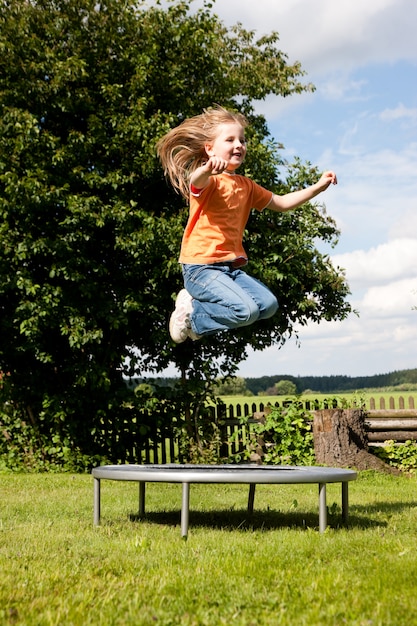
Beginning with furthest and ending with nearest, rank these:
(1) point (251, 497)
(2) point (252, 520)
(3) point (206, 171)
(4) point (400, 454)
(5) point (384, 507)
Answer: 1. (4) point (400, 454)
2. (5) point (384, 507)
3. (1) point (251, 497)
4. (2) point (252, 520)
5. (3) point (206, 171)

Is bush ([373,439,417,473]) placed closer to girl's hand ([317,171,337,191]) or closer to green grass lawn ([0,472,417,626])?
green grass lawn ([0,472,417,626])

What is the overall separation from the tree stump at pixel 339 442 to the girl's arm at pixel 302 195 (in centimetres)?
640

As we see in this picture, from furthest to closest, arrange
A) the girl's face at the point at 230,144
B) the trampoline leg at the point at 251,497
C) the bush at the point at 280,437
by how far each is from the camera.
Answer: the bush at the point at 280,437, the trampoline leg at the point at 251,497, the girl's face at the point at 230,144

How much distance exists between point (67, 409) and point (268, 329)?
3.71m

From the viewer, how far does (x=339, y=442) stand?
11.2 meters

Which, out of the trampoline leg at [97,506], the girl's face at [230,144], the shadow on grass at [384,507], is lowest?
the shadow on grass at [384,507]

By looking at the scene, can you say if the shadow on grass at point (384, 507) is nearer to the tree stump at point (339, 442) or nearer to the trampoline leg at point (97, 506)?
the trampoline leg at point (97, 506)

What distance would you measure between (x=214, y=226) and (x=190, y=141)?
2.22ft

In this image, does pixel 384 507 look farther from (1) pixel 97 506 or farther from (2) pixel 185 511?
(1) pixel 97 506

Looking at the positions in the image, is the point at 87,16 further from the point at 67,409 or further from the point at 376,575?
the point at 376,575

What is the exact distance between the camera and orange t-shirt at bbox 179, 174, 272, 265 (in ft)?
16.1

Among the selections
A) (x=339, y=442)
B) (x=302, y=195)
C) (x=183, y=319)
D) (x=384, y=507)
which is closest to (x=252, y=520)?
(x=384, y=507)

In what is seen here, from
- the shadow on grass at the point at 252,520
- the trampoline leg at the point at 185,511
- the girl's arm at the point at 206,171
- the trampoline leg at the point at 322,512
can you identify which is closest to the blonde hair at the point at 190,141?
the girl's arm at the point at 206,171

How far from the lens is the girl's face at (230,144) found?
4883 millimetres
